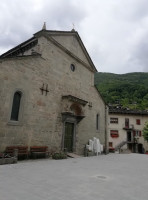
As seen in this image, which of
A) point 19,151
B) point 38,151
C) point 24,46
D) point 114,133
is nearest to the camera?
point 19,151

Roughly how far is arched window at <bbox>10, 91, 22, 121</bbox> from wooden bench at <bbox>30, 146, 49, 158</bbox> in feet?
7.79

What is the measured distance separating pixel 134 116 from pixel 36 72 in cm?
3271

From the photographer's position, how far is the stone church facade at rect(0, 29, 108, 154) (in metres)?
9.53

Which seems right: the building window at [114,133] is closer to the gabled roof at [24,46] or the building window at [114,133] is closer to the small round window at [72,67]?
the small round window at [72,67]

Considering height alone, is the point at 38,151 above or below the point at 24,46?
below

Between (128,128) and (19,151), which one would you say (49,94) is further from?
(128,128)

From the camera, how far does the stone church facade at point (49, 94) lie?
953cm

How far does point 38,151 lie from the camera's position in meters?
10.6

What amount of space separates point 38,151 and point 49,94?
14.6 feet

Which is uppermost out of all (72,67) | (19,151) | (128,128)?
(72,67)

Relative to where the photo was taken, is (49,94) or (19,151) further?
(49,94)

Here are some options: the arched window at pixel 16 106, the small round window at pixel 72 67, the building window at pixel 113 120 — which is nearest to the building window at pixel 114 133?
the building window at pixel 113 120

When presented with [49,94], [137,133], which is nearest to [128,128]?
[137,133]

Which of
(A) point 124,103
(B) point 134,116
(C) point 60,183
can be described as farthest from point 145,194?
(A) point 124,103
